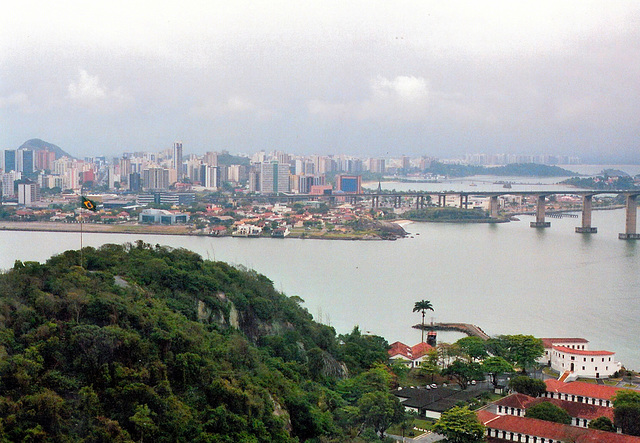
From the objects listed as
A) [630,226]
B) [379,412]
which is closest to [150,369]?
[379,412]

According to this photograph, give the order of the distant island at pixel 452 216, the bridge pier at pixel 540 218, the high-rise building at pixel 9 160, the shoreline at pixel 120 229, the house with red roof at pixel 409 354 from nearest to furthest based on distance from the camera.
→ the house with red roof at pixel 409 354
the shoreline at pixel 120 229
the bridge pier at pixel 540 218
the distant island at pixel 452 216
the high-rise building at pixel 9 160

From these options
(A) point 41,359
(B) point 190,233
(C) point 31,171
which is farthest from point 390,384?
(C) point 31,171

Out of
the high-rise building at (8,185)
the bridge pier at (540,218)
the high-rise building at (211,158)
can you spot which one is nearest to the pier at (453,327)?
the bridge pier at (540,218)

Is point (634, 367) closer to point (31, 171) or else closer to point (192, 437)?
point (192, 437)

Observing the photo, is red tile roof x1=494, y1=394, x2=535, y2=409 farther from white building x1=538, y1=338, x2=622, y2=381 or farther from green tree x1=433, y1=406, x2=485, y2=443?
white building x1=538, y1=338, x2=622, y2=381

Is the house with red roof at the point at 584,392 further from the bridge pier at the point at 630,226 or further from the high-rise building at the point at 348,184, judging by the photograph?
the high-rise building at the point at 348,184

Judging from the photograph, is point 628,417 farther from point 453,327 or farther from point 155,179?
point 155,179
